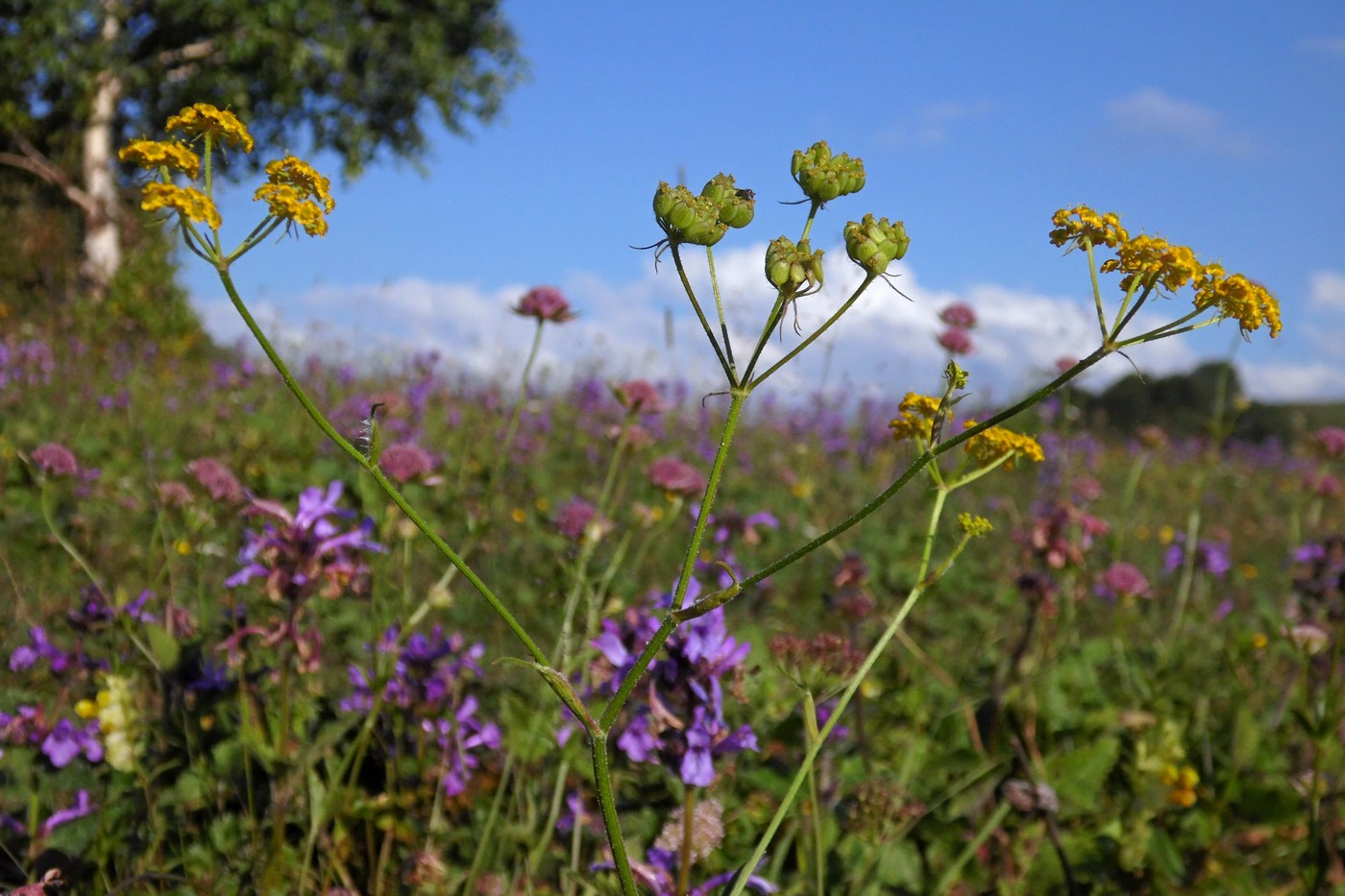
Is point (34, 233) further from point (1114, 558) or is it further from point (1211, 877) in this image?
point (1211, 877)

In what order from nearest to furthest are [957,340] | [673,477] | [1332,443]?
[673,477] < [1332,443] < [957,340]

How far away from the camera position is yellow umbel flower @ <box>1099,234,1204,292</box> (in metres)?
1.29

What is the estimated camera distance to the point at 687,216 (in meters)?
1.22

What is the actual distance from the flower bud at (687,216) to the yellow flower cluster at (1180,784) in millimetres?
1938

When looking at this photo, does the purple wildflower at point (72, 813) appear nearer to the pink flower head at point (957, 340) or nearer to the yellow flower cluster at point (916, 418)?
the yellow flower cluster at point (916, 418)

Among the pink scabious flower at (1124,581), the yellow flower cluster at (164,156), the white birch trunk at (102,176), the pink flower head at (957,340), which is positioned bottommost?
the pink scabious flower at (1124,581)

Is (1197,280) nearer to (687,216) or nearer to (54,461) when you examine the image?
(687,216)

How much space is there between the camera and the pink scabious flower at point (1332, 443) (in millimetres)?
4328

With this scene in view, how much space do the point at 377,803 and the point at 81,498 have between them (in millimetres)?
2240

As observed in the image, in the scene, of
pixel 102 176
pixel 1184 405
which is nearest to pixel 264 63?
pixel 102 176

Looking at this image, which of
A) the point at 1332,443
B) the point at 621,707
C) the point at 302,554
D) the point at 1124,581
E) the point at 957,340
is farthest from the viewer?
the point at 957,340

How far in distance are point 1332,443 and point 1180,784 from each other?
7.74ft

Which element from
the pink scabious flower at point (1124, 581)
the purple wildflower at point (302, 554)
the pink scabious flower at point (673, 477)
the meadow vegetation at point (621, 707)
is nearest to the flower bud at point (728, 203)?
the meadow vegetation at point (621, 707)

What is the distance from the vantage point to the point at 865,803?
2.06 m
